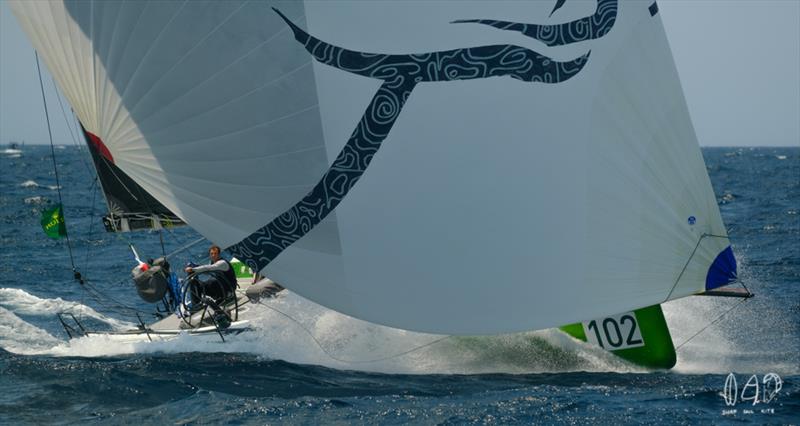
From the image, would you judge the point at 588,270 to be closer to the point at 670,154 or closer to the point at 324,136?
the point at 670,154

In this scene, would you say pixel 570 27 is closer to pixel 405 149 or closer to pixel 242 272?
pixel 405 149

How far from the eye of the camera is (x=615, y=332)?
12.0 m

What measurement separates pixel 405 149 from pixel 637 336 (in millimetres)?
3996

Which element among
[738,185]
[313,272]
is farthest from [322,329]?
[738,185]

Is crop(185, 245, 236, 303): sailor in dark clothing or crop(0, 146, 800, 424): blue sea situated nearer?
crop(0, 146, 800, 424): blue sea

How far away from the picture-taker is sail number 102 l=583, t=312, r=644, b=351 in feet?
39.0

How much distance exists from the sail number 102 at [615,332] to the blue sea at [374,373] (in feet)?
0.46

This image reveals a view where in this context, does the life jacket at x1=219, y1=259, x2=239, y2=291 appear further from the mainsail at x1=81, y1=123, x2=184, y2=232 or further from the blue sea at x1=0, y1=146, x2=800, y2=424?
the mainsail at x1=81, y1=123, x2=184, y2=232

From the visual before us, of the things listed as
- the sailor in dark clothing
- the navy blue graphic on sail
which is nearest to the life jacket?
the sailor in dark clothing

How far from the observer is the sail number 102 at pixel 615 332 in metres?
11.9

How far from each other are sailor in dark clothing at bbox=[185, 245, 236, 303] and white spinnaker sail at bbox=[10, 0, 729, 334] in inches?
115

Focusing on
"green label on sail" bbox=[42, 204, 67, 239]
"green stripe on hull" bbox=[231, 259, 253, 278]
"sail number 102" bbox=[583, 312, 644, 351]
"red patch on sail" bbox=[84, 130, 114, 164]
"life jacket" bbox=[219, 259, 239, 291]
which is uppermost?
"red patch on sail" bbox=[84, 130, 114, 164]

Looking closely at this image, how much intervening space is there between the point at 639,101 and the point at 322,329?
4981mm

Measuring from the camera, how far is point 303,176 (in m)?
9.82
